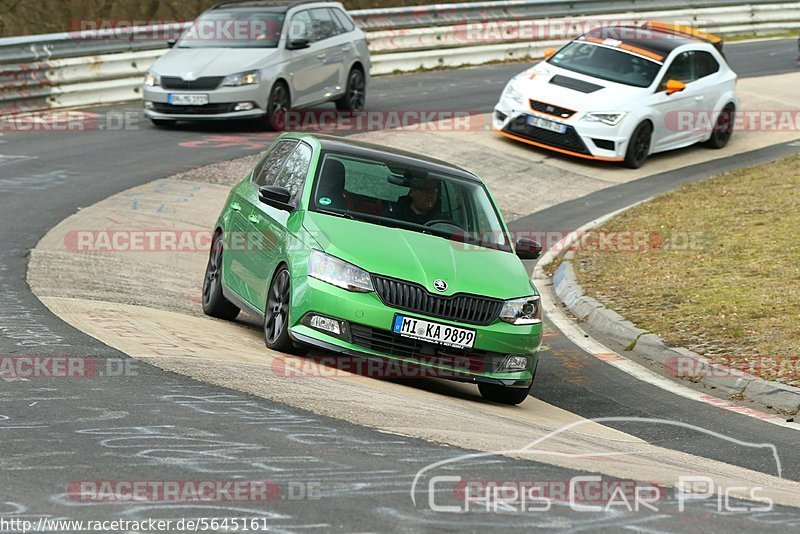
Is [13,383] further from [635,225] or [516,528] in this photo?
[635,225]

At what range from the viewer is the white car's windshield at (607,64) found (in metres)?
21.0

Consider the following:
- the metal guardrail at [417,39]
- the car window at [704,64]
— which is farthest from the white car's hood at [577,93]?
the metal guardrail at [417,39]

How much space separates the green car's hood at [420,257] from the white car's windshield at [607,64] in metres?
11.8

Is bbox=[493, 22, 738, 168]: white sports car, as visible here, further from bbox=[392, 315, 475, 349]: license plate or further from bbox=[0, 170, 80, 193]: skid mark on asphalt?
bbox=[392, 315, 475, 349]: license plate

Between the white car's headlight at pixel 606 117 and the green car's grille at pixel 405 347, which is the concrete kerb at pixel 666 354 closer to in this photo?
the green car's grille at pixel 405 347

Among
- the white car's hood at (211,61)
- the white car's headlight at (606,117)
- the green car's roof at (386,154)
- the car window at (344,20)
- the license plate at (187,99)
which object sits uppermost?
the green car's roof at (386,154)

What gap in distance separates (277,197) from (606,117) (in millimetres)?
11068

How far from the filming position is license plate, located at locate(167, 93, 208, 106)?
2056 centimetres

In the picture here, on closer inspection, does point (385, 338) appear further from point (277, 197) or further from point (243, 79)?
point (243, 79)

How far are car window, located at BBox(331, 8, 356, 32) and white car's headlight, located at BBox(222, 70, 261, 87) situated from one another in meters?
3.10

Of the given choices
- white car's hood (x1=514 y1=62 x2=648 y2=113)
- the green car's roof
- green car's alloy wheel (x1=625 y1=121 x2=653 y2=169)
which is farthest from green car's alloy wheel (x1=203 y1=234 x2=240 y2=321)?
green car's alloy wheel (x1=625 y1=121 x2=653 y2=169)

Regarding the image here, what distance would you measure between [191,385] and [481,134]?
47.8 ft

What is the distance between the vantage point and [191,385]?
7930 mm

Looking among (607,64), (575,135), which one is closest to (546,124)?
(575,135)
